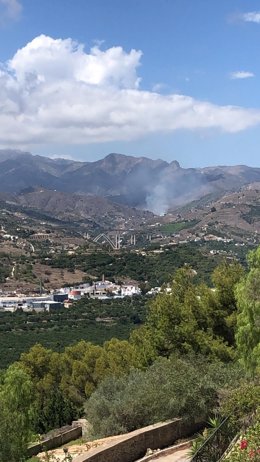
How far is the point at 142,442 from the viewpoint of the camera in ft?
43.1

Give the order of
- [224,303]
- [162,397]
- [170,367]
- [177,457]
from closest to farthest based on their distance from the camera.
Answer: [177,457]
[162,397]
[170,367]
[224,303]

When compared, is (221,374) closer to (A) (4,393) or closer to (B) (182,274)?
(A) (4,393)

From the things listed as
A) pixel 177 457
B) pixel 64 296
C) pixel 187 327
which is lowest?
pixel 64 296

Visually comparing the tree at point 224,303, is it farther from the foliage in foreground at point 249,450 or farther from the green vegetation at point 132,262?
the green vegetation at point 132,262

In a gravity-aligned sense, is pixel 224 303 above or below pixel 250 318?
below

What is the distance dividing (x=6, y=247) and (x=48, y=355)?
112256 mm

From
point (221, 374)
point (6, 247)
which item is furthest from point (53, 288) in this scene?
point (221, 374)

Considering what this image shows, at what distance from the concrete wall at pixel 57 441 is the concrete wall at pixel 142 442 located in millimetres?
A: 3556

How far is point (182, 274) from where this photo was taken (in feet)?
73.2

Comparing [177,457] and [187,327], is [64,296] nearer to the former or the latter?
[187,327]

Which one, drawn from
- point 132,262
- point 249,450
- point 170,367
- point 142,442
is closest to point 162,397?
point 170,367

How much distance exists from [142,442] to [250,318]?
14.6 ft

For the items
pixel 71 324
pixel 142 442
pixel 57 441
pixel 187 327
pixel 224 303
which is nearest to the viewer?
pixel 142 442

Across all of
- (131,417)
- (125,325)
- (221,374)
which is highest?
(221,374)
